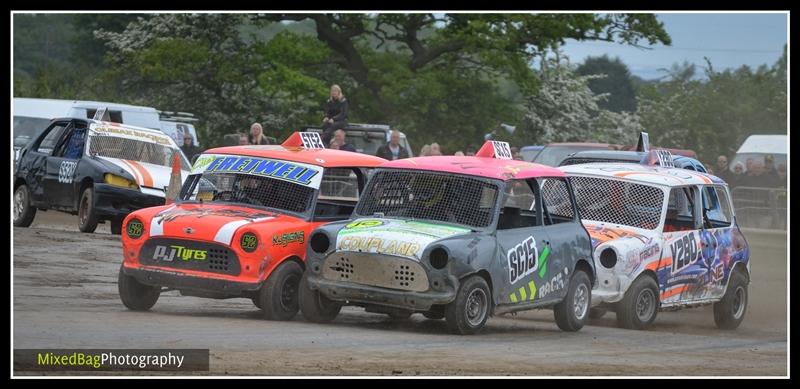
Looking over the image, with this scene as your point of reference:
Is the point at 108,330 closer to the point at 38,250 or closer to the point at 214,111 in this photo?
the point at 38,250

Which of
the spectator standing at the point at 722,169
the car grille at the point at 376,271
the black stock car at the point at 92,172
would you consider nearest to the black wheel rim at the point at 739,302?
the car grille at the point at 376,271

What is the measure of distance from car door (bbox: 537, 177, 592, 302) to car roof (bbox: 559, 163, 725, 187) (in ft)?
3.34

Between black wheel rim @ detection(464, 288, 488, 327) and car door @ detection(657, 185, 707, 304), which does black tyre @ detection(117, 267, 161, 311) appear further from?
car door @ detection(657, 185, 707, 304)

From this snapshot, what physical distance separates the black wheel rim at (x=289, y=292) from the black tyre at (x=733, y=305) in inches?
209

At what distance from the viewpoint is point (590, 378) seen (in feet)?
32.3

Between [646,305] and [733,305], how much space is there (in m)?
1.81

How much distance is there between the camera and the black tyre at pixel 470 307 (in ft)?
39.2

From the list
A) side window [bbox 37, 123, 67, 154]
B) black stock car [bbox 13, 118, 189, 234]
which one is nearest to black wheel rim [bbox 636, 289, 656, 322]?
black stock car [bbox 13, 118, 189, 234]

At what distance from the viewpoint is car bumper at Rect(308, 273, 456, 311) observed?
1180cm

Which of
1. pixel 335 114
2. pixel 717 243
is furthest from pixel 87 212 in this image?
pixel 717 243

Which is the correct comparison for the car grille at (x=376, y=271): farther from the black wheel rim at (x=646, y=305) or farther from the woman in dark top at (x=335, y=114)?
the woman in dark top at (x=335, y=114)

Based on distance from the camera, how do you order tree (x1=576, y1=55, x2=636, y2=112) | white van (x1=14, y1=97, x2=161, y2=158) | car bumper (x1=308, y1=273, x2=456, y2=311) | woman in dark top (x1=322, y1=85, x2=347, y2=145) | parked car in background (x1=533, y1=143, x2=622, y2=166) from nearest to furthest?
1. car bumper (x1=308, y1=273, x2=456, y2=311)
2. woman in dark top (x1=322, y1=85, x2=347, y2=145)
3. parked car in background (x1=533, y1=143, x2=622, y2=166)
4. white van (x1=14, y1=97, x2=161, y2=158)
5. tree (x1=576, y1=55, x2=636, y2=112)

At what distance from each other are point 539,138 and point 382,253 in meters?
36.7

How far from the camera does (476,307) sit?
40.1 ft
